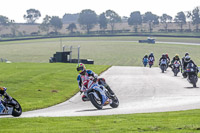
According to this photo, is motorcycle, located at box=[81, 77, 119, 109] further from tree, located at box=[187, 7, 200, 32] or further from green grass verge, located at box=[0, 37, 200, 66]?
tree, located at box=[187, 7, 200, 32]

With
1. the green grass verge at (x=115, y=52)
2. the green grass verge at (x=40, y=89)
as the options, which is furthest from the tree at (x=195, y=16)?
the green grass verge at (x=40, y=89)

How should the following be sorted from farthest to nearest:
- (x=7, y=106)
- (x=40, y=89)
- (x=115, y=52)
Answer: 1. (x=115, y=52)
2. (x=40, y=89)
3. (x=7, y=106)

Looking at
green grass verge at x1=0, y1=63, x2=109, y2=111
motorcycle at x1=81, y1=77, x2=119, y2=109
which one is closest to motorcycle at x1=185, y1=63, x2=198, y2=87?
green grass verge at x1=0, y1=63, x2=109, y2=111

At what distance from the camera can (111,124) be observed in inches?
478

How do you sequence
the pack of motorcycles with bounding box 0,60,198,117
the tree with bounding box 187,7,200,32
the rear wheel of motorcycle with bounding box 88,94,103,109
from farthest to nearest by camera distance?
the tree with bounding box 187,7,200,32
the rear wheel of motorcycle with bounding box 88,94,103,109
the pack of motorcycles with bounding box 0,60,198,117

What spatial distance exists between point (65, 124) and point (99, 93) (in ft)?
15.7

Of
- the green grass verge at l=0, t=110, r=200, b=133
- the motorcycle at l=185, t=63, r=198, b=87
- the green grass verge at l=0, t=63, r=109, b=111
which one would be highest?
the green grass verge at l=0, t=110, r=200, b=133

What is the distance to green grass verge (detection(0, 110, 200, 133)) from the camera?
431 inches

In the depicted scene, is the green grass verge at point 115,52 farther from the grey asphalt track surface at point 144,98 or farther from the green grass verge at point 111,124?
the green grass verge at point 111,124

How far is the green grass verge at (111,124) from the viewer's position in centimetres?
1094

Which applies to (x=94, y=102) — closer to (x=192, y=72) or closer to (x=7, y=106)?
(x=7, y=106)

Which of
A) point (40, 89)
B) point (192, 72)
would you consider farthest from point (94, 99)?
point (192, 72)

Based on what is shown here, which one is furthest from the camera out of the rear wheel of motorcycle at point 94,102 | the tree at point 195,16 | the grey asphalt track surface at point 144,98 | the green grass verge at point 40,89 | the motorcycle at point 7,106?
the tree at point 195,16

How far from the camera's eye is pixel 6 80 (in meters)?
29.5
